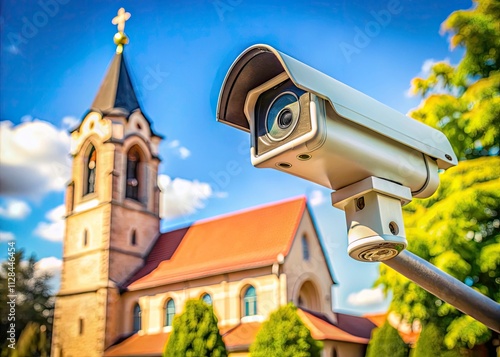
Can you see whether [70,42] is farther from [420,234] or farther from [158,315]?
[158,315]

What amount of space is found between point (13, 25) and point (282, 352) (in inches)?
374

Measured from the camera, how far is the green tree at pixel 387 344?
14602 millimetres

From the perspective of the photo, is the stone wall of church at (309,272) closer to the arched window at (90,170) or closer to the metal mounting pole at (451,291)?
the arched window at (90,170)

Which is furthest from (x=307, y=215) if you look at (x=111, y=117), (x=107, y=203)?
(x=111, y=117)

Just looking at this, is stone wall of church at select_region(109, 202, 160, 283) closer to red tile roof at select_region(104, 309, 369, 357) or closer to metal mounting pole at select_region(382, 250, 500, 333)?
red tile roof at select_region(104, 309, 369, 357)

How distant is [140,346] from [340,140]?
2106 centimetres

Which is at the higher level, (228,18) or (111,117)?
(111,117)

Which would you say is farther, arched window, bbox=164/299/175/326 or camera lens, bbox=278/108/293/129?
arched window, bbox=164/299/175/326

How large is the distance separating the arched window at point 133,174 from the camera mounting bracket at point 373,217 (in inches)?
961

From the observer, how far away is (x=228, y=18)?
843 centimetres

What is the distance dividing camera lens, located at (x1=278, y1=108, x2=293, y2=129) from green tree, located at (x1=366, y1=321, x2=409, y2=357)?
14.1 metres

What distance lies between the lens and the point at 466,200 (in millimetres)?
10289

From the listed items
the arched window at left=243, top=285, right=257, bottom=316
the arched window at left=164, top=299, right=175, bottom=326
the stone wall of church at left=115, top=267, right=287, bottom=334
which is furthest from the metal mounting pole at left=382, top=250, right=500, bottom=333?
the arched window at left=164, top=299, right=175, bottom=326

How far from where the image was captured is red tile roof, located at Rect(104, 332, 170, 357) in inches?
802
